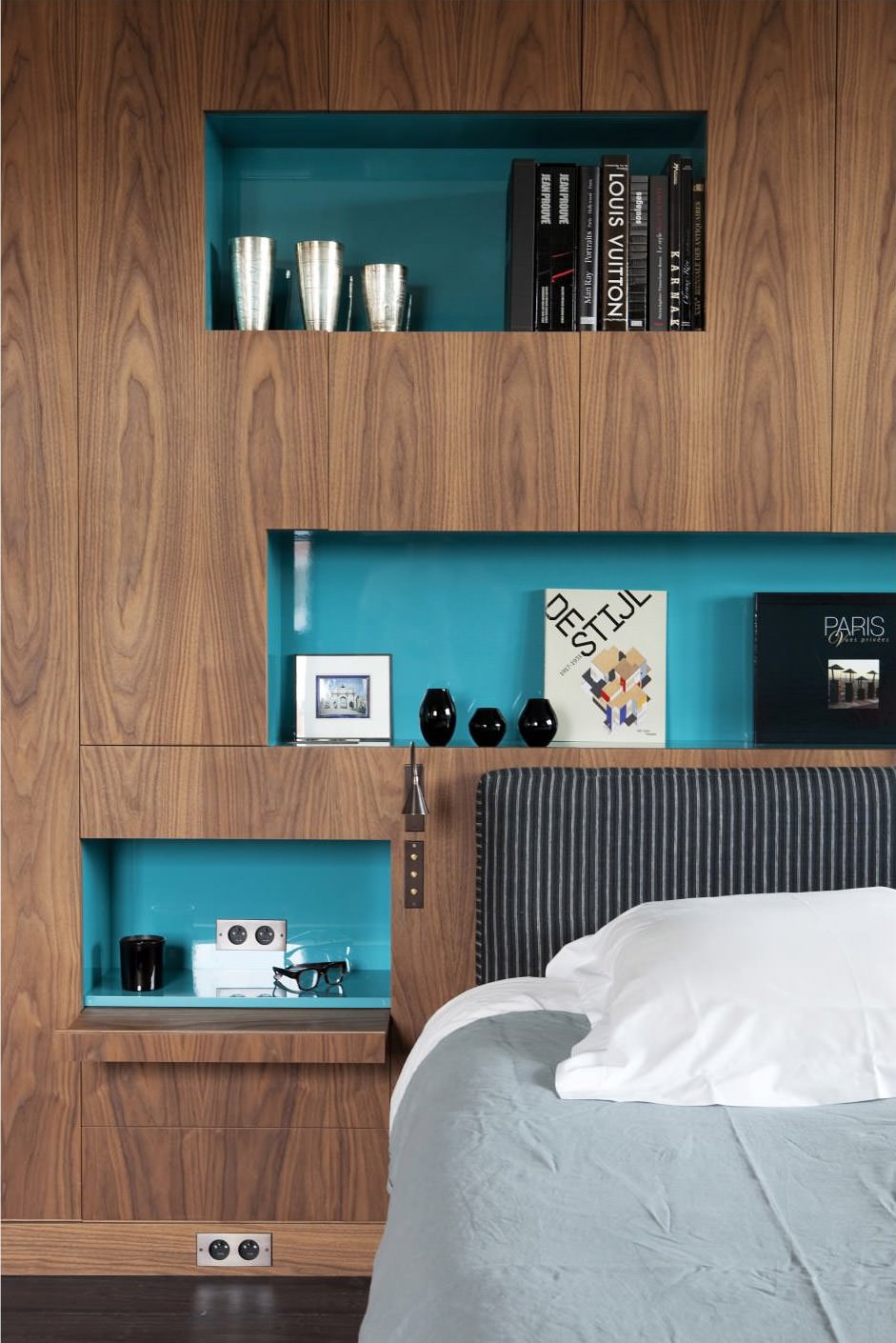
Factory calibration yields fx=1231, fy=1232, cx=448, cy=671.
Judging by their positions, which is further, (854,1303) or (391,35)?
(391,35)

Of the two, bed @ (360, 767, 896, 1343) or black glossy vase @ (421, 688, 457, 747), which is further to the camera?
black glossy vase @ (421, 688, 457, 747)

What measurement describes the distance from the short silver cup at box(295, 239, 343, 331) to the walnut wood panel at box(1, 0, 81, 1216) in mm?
471

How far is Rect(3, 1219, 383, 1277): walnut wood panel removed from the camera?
248cm

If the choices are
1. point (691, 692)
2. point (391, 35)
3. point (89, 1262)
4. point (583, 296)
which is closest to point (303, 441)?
point (583, 296)

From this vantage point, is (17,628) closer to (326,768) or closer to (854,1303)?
(326,768)

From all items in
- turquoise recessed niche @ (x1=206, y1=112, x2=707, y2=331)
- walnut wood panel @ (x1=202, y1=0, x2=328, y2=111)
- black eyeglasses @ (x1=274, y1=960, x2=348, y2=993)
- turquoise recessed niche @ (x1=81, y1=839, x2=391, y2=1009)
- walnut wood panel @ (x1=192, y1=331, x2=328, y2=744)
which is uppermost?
walnut wood panel @ (x1=202, y1=0, x2=328, y2=111)

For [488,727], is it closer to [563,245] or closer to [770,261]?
[563,245]

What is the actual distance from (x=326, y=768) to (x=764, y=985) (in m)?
1.04

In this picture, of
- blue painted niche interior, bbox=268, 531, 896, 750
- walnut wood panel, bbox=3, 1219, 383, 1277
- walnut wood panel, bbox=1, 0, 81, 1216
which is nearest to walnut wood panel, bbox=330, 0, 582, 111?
walnut wood panel, bbox=1, 0, 81, 1216

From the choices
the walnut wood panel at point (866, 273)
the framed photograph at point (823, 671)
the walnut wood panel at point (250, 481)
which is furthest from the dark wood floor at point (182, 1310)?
the walnut wood panel at point (866, 273)

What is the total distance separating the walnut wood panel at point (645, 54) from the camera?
2.47m

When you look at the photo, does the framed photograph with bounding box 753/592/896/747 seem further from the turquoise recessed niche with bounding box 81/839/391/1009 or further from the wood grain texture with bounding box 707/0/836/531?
the turquoise recessed niche with bounding box 81/839/391/1009

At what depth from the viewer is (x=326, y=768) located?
2.51 meters

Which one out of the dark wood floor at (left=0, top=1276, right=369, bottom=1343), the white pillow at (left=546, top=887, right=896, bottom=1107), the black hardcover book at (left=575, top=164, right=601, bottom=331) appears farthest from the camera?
the black hardcover book at (left=575, top=164, right=601, bottom=331)
